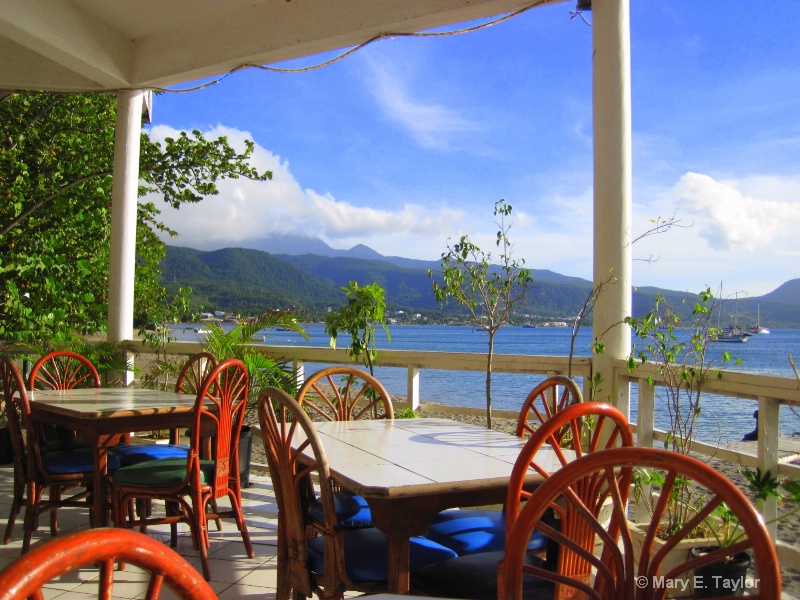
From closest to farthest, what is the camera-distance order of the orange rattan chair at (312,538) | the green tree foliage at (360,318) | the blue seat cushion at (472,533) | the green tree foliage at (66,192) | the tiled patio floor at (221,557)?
the orange rattan chair at (312,538) < the blue seat cushion at (472,533) < the tiled patio floor at (221,557) < the green tree foliage at (360,318) < the green tree foliage at (66,192)

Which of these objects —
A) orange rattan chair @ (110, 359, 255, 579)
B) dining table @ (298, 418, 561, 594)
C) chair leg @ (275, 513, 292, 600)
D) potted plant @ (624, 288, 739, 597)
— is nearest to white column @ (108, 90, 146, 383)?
orange rattan chair @ (110, 359, 255, 579)

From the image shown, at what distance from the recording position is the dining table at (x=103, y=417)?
10.2ft

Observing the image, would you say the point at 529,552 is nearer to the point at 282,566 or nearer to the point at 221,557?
the point at 282,566

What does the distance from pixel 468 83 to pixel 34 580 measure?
65297 mm

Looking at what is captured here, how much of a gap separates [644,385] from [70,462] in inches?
113

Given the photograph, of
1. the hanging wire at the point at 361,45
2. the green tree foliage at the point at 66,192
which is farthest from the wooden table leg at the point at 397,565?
the green tree foliage at the point at 66,192

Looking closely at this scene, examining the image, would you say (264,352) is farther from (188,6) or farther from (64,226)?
(64,226)

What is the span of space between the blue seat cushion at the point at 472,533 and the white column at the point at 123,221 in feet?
13.5

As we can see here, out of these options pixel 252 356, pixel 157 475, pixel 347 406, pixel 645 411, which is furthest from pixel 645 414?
pixel 252 356

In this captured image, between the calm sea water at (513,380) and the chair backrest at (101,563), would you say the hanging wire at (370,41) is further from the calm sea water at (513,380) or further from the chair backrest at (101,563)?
the chair backrest at (101,563)

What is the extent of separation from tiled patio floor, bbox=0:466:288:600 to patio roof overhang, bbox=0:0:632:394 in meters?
1.94

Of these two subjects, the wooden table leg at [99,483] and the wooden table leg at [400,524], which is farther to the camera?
the wooden table leg at [99,483]

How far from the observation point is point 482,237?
4.52 metres

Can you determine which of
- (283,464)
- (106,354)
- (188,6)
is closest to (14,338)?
(106,354)
